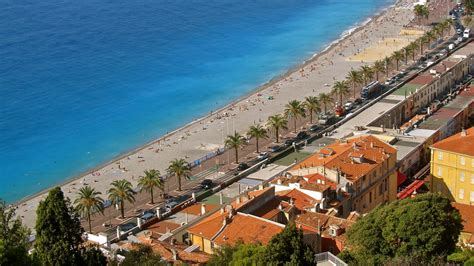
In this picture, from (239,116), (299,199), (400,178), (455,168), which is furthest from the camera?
(239,116)

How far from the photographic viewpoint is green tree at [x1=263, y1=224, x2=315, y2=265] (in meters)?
29.2

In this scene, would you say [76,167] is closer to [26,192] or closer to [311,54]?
[26,192]

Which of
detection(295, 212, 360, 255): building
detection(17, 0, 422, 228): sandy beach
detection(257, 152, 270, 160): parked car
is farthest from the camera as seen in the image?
detection(17, 0, 422, 228): sandy beach

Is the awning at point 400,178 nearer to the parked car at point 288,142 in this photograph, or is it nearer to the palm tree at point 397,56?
the parked car at point 288,142

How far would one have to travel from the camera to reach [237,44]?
455 ft

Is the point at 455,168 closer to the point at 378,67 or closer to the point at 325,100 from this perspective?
the point at 325,100

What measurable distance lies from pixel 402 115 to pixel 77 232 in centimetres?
5315

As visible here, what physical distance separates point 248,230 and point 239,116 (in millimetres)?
52741

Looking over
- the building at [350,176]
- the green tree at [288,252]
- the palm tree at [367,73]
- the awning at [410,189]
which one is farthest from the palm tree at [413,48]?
the green tree at [288,252]

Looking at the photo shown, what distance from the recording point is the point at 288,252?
97.0 ft

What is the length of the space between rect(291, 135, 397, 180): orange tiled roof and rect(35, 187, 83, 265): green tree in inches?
971

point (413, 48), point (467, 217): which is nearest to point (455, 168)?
point (467, 217)

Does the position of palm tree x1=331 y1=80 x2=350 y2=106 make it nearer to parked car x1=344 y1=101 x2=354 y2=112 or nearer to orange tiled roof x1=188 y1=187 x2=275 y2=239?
parked car x1=344 y1=101 x2=354 y2=112

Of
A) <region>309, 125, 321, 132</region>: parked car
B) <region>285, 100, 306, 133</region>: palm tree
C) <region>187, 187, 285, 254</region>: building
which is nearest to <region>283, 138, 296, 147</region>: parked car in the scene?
<region>309, 125, 321, 132</region>: parked car
